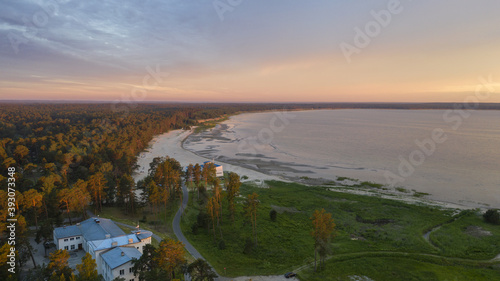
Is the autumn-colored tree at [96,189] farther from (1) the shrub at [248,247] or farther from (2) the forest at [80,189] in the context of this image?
(1) the shrub at [248,247]

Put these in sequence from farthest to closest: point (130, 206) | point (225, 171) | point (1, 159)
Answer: point (225, 171) → point (1, 159) → point (130, 206)

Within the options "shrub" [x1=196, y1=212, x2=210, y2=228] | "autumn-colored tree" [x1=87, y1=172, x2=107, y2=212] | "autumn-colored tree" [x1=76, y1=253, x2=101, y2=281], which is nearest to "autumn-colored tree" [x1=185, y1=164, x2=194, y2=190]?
"shrub" [x1=196, y1=212, x2=210, y2=228]

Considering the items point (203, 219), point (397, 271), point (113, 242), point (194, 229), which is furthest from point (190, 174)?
point (397, 271)

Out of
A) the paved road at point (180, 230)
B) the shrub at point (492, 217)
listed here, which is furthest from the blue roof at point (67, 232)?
the shrub at point (492, 217)

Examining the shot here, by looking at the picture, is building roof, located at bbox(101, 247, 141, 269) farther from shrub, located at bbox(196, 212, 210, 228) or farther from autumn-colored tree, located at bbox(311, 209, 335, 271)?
autumn-colored tree, located at bbox(311, 209, 335, 271)

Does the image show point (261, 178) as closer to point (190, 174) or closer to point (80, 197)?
point (190, 174)

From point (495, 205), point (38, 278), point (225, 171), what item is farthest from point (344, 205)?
point (38, 278)

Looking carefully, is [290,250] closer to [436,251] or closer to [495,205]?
[436,251]
